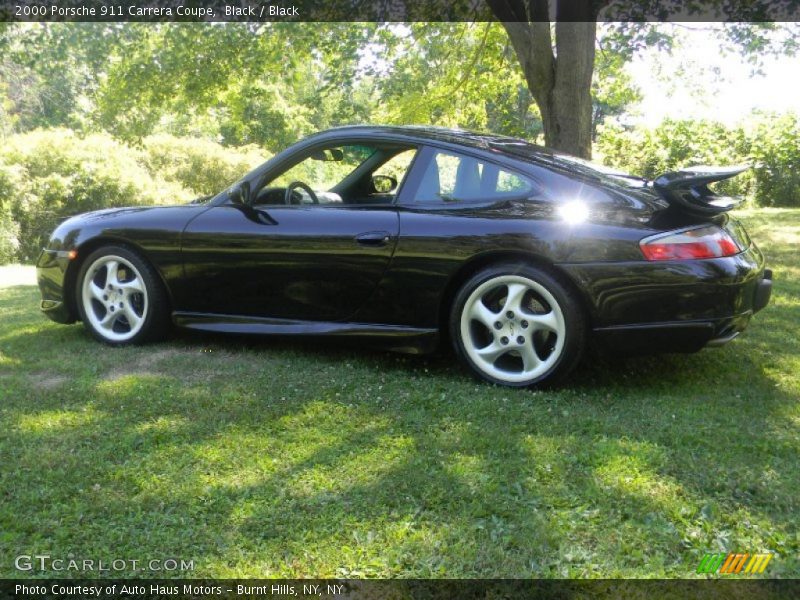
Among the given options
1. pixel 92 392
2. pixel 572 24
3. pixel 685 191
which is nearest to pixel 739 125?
pixel 572 24

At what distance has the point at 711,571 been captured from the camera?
230 cm

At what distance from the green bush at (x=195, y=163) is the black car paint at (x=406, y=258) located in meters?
13.5

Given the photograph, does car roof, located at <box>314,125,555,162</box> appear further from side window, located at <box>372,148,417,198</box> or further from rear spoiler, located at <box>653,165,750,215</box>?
rear spoiler, located at <box>653,165,750,215</box>

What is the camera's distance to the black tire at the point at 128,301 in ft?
16.1

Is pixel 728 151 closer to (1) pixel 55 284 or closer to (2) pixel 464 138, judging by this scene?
(2) pixel 464 138

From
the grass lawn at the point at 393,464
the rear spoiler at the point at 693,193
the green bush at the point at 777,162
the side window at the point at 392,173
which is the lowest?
the grass lawn at the point at 393,464

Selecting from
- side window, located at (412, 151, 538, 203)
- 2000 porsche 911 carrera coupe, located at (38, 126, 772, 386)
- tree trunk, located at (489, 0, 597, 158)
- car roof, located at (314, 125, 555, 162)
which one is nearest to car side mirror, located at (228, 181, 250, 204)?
2000 porsche 911 carrera coupe, located at (38, 126, 772, 386)

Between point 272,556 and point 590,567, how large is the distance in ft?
3.19

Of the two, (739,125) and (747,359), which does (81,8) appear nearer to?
(747,359)

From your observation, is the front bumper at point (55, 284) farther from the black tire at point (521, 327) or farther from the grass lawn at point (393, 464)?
the black tire at point (521, 327)

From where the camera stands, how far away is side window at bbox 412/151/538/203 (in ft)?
13.6

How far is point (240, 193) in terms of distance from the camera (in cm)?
476

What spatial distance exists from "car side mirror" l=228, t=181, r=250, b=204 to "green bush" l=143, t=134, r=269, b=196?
13823 mm

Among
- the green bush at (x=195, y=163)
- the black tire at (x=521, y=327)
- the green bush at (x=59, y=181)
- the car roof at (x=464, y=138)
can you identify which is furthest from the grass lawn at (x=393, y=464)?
the green bush at (x=195, y=163)
